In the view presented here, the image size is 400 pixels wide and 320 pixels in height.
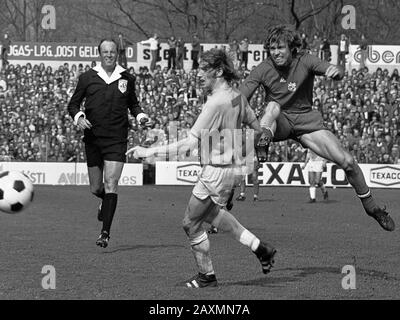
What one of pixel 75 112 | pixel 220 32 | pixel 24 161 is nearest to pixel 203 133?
pixel 75 112

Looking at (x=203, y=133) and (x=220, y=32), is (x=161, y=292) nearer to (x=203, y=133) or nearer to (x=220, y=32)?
(x=203, y=133)

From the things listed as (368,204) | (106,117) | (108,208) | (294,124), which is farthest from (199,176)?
(106,117)

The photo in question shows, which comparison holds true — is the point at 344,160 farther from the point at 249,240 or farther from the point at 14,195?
the point at 14,195

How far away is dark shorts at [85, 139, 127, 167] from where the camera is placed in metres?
12.3

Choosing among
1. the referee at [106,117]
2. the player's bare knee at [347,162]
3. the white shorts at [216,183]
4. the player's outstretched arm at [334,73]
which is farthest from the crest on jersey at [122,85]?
the white shorts at [216,183]

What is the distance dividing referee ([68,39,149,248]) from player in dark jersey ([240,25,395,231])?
2.02 meters

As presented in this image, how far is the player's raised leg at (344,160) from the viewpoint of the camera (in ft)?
35.5

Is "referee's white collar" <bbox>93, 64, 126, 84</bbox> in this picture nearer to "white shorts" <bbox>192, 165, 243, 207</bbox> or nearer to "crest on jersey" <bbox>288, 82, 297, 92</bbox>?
"crest on jersey" <bbox>288, 82, 297, 92</bbox>

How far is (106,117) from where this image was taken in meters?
12.3

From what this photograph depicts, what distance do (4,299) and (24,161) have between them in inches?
1014

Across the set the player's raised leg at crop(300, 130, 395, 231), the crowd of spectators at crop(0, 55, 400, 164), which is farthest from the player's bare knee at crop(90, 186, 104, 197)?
the crowd of spectators at crop(0, 55, 400, 164)

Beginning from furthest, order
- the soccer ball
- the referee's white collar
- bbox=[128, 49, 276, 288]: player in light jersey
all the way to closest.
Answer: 1. the referee's white collar
2. the soccer ball
3. bbox=[128, 49, 276, 288]: player in light jersey

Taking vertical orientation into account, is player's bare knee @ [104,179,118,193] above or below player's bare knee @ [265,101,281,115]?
below

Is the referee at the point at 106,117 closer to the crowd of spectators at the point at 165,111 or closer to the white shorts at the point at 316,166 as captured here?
the white shorts at the point at 316,166
